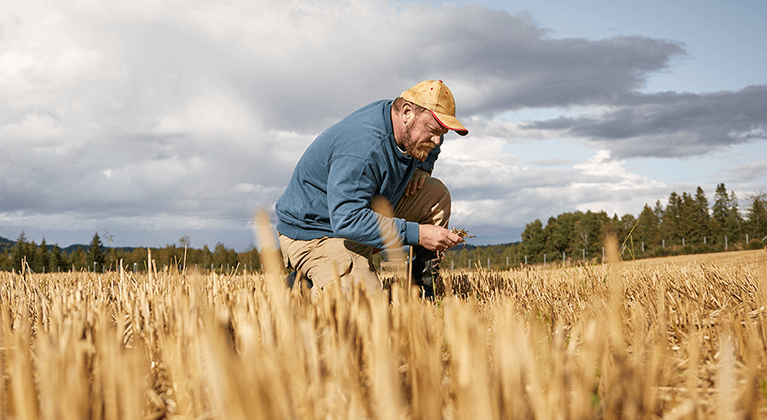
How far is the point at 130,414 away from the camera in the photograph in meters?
0.95

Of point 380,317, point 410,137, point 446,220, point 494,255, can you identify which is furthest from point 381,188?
point 494,255

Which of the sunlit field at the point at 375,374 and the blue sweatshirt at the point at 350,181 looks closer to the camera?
the sunlit field at the point at 375,374

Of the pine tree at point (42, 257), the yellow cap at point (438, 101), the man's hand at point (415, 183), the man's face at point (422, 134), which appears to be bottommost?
the pine tree at point (42, 257)

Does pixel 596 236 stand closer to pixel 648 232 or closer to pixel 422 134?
pixel 648 232

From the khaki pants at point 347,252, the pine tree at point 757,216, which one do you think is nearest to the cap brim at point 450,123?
the khaki pants at point 347,252

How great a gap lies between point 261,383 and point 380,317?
1.56 feet

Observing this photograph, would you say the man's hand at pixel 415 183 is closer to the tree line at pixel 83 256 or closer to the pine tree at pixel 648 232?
the tree line at pixel 83 256

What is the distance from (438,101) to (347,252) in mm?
1343

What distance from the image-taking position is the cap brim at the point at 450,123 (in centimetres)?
313

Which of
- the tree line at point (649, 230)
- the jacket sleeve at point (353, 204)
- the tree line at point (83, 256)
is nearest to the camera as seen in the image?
the jacket sleeve at point (353, 204)

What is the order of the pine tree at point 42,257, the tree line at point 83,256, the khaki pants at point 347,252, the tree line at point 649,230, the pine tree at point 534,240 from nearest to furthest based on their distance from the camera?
the khaki pants at point 347,252
the tree line at point 83,256
the pine tree at point 42,257
the tree line at point 649,230
the pine tree at point 534,240

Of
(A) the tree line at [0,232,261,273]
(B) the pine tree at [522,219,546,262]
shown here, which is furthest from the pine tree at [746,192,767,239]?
(A) the tree line at [0,232,261,273]

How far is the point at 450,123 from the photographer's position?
10.4 feet

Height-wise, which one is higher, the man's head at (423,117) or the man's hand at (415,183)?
the man's head at (423,117)
